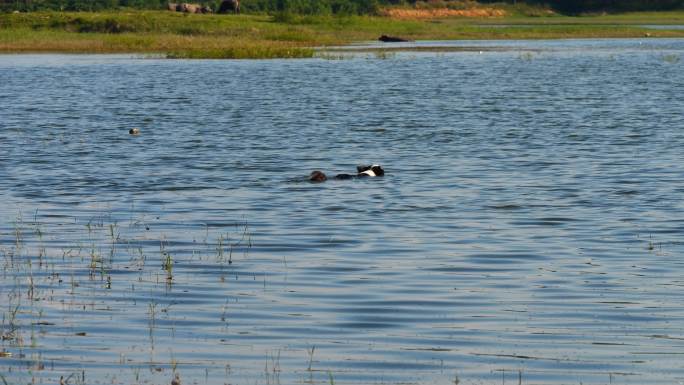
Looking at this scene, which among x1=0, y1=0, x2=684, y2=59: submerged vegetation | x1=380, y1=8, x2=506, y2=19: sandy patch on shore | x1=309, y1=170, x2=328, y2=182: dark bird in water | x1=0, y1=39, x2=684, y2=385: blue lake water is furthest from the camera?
x1=380, y1=8, x2=506, y2=19: sandy patch on shore

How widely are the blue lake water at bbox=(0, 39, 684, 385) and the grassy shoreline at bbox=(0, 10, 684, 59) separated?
1613 inches

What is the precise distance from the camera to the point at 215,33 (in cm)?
8519

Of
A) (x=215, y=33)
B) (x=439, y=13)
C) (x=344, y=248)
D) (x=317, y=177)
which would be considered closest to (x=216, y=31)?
(x=215, y=33)

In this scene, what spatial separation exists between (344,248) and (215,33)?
236 ft

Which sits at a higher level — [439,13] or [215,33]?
[215,33]

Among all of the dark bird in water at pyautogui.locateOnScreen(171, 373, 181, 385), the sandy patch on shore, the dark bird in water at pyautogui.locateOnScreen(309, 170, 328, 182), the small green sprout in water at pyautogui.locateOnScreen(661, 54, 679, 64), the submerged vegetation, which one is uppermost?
the dark bird in water at pyautogui.locateOnScreen(171, 373, 181, 385)

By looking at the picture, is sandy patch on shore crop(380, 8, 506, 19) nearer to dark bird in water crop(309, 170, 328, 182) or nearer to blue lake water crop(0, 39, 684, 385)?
blue lake water crop(0, 39, 684, 385)

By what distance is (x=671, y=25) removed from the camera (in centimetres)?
12475

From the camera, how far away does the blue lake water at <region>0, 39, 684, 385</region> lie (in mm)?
9773

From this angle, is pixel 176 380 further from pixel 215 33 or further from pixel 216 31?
pixel 216 31

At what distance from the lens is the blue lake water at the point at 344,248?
9.77 metres

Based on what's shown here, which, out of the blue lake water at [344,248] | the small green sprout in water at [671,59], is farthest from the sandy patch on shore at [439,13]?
the blue lake water at [344,248]

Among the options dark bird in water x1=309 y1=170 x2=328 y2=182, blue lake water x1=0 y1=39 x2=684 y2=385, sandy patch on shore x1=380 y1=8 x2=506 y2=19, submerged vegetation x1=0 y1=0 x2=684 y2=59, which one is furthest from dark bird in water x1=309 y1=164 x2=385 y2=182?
sandy patch on shore x1=380 y1=8 x2=506 y2=19

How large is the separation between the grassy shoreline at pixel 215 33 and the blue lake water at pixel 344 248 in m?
41.0
